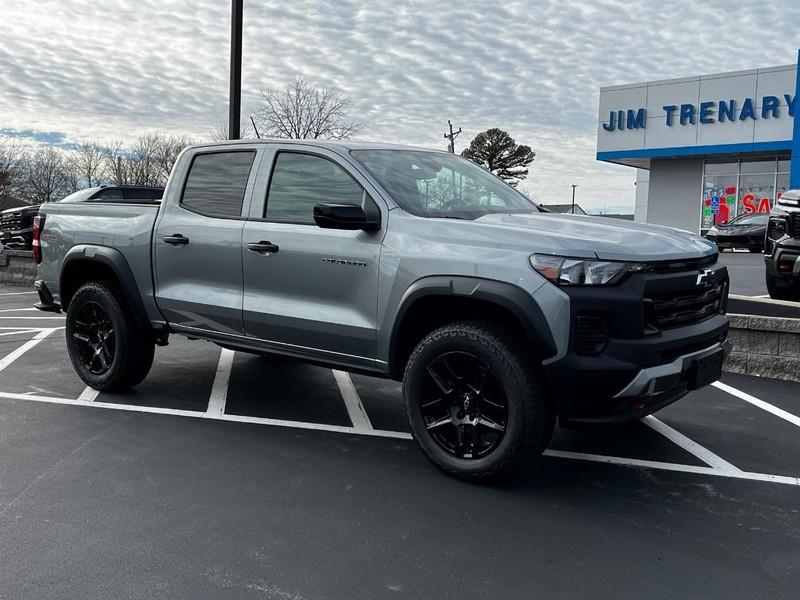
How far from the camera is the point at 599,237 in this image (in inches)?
156

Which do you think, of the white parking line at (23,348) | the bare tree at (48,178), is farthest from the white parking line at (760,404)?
the bare tree at (48,178)

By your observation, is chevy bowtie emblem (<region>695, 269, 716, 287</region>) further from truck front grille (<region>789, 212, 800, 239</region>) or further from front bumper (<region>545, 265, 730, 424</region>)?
truck front grille (<region>789, 212, 800, 239</region>)

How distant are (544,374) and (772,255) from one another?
210 inches

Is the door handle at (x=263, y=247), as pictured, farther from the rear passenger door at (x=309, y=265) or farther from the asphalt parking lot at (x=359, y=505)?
the asphalt parking lot at (x=359, y=505)

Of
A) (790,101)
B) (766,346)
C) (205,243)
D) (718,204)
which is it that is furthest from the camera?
(718,204)

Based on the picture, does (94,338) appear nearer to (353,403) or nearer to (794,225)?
(353,403)

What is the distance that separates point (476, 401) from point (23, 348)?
5813mm

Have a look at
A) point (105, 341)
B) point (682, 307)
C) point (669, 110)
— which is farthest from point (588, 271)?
point (669, 110)

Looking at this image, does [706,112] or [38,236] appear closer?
[38,236]

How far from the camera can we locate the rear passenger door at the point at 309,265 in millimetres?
4555

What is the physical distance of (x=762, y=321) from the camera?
686 cm

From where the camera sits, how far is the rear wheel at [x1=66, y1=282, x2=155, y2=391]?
5.85 metres

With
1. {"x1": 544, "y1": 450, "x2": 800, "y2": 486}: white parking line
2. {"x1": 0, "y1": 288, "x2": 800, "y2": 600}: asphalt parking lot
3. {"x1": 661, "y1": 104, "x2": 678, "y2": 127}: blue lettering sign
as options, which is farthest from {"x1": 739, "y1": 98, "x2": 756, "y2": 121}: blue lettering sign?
{"x1": 544, "y1": 450, "x2": 800, "y2": 486}: white parking line

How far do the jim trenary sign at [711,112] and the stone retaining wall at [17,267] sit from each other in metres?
25.8
